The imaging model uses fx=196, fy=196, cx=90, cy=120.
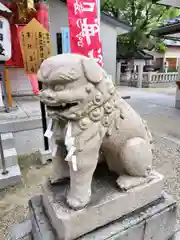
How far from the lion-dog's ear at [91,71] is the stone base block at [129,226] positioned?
751 millimetres

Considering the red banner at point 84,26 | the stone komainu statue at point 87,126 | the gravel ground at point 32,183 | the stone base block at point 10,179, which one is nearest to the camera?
the stone komainu statue at point 87,126

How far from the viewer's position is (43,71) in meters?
0.84

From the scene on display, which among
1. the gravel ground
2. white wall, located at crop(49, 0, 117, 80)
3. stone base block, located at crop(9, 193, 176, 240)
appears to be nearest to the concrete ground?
the gravel ground

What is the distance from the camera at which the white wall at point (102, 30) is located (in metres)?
6.70

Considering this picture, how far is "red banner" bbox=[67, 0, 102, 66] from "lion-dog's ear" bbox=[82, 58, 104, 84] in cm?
184

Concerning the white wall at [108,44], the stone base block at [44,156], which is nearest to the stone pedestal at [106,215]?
the stone base block at [44,156]

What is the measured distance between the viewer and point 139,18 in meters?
14.0

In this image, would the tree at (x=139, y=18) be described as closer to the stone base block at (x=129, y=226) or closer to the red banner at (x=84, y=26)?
the red banner at (x=84, y=26)

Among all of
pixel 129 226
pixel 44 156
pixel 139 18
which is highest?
pixel 139 18

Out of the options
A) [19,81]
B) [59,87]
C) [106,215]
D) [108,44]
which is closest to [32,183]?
[106,215]

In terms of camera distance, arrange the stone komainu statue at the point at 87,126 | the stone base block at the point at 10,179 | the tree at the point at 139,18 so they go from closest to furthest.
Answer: the stone komainu statue at the point at 87,126
the stone base block at the point at 10,179
the tree at the point at 139,18

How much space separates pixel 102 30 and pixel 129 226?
331 inches

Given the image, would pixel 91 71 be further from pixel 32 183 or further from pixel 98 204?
pixel 32 183

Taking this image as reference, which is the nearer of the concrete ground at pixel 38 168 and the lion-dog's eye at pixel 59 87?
the lion-dog's eye at pixel 59 87
